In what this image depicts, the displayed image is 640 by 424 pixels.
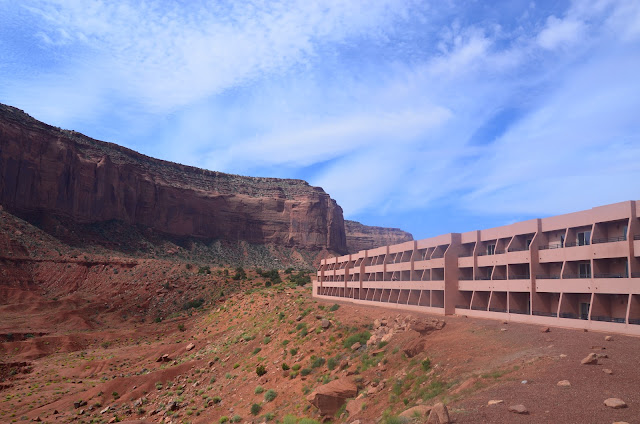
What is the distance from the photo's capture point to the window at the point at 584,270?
2522 cm

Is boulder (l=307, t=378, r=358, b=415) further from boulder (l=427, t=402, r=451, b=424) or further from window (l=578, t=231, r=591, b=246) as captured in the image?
window (l=578, t=231, r=591, b=246)

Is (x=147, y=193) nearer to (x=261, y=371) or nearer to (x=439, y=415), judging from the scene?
(x=261, y=371)

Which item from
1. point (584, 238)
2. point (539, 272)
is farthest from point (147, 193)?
point (584, 238)

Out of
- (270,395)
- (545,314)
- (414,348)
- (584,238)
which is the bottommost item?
(270,395)

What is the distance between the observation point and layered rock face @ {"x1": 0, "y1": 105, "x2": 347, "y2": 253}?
96.1 m

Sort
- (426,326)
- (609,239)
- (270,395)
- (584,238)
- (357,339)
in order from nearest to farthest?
(609,239) < (426,326) < (584,238) < (270,395) < (357,339)

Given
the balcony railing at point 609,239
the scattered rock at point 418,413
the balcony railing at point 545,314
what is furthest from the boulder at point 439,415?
the balcony railing at point 545,314

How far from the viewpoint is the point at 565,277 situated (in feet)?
85.4

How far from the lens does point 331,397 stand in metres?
21.4

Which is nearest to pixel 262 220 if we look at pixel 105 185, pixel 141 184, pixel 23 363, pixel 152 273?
pixel 141 184

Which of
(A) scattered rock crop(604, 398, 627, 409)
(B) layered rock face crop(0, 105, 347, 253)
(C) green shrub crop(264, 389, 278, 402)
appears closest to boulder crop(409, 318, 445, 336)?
(C) green shrub crop(264, 389, 278, 402)

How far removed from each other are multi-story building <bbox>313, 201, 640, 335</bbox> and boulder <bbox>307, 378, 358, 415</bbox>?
38.4 feet

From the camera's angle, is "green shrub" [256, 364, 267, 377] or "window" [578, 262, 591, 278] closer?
"window" [578, 262, 591, 278]

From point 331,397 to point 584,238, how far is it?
16179 mm
